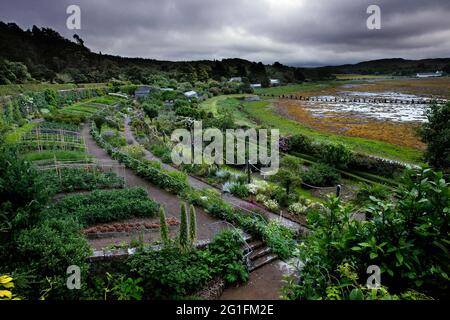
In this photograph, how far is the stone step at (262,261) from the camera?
8.76 meters

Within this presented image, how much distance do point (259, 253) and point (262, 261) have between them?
0.27 m

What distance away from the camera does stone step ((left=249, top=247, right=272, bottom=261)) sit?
9062 mm

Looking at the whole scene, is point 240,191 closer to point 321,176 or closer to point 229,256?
point 229,256

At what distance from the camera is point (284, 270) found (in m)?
8.74

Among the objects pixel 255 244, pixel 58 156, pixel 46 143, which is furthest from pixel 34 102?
pixel 255 244

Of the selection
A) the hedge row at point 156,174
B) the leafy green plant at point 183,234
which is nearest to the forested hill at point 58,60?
the hedge row at point 156,174

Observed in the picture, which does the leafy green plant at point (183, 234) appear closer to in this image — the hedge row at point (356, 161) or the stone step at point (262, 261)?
the stone step at point (262, 261)

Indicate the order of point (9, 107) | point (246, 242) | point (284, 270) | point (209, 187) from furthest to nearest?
point (9, 107) < point (209, 187) < point (246, 242) < point (284, 270)

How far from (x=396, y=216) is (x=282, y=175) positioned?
37.1 feet

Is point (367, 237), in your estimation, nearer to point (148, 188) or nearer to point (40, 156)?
point (148, 188)

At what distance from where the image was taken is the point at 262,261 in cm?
903

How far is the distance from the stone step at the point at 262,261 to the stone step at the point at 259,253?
82 mm

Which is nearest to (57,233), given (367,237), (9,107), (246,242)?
(246,242)

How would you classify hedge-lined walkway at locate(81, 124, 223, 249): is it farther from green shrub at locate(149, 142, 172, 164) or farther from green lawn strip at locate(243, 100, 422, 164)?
green lawn strip at locate(243, 100, 422, 164)
